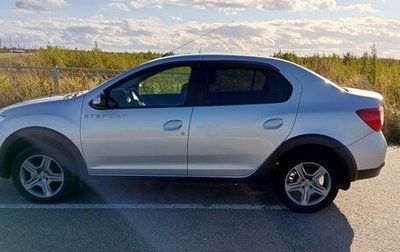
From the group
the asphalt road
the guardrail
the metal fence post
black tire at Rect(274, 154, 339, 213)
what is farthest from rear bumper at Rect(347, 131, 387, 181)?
the metal fence post

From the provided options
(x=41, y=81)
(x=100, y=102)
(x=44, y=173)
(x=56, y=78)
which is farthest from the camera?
(x=41, y=81)

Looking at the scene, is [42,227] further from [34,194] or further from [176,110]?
[176,110]

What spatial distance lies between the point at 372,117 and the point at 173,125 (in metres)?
2.03

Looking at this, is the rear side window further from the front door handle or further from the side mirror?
the side mirror

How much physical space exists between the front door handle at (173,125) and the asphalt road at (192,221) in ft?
3.03

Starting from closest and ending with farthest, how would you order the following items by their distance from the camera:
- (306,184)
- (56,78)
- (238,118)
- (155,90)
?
(238,118) < (306,184) < (155,90) < (56,78)

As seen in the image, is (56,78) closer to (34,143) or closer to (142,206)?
(34,143)

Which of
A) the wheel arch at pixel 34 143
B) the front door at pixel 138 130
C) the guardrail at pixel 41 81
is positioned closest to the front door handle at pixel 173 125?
the front door at pixel 138 130

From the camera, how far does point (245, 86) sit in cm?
387

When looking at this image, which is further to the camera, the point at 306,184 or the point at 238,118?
the point at 306,184

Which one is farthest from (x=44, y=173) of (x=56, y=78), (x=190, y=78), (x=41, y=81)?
(x=41, y=81)

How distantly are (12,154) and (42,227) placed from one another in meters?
1.02

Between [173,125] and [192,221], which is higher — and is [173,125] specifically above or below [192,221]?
above

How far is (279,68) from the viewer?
3.90 metres
